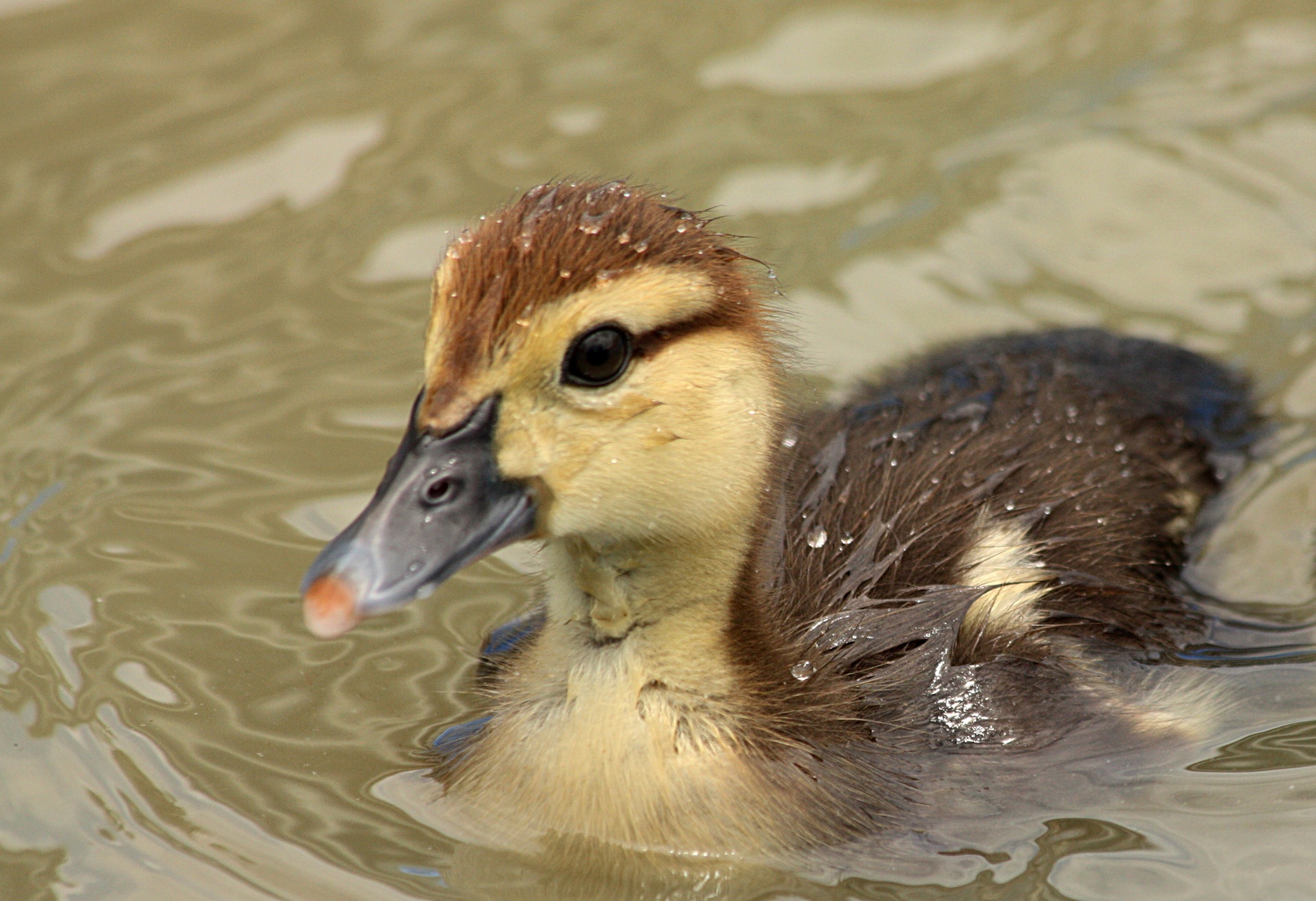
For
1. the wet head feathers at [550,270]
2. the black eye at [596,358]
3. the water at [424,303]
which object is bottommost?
the water at [424,303]

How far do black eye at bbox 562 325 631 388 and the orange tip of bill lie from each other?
0.58 meters

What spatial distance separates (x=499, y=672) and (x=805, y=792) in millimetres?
760

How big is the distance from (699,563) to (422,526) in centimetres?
60

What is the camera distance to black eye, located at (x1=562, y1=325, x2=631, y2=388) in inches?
130

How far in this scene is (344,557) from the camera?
321cm

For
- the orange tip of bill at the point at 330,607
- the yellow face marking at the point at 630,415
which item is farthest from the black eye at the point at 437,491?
the orange tip of bill at the point at 330,607

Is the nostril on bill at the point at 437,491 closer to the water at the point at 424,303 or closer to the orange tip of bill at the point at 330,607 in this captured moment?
the orange tip of bill at the point at 330,607

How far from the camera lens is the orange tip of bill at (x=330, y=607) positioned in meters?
3.14

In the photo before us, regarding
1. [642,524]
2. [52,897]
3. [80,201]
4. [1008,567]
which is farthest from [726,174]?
[52,897]

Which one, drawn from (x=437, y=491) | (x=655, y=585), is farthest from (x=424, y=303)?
(x=437, y=491)

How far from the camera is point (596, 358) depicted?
3.31 m

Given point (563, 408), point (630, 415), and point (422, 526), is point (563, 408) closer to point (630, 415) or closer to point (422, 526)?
point (630, 415)

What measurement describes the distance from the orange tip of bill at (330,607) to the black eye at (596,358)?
0.58 m

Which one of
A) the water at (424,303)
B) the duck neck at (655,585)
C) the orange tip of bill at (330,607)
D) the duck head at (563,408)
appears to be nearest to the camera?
the orange tip of bill at (330,607)
